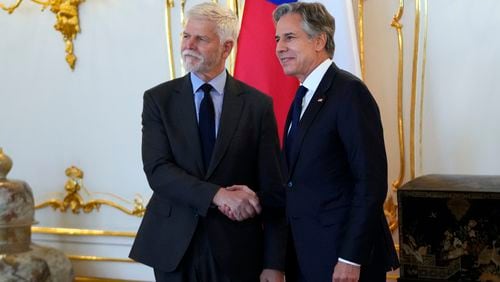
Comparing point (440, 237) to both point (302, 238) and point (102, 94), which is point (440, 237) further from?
point (102, 94)

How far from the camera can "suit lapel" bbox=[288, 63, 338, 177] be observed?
68.5 inches

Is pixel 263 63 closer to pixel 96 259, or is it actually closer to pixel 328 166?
pixel 328 166

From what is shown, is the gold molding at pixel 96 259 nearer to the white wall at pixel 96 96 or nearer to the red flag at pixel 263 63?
the white wall at pixel 96 96

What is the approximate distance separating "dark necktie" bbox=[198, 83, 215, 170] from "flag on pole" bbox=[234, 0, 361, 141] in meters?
0.69

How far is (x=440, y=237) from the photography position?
2.01 meters

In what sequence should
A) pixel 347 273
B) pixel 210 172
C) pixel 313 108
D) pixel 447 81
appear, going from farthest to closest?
pixel 447 81
pixel 210 172
pixel 313 108
pixel 347 273

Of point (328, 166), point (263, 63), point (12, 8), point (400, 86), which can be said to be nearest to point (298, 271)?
point (328, 166)

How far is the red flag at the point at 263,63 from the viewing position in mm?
2779

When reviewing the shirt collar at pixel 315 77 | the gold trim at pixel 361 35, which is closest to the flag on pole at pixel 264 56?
the gold trim at pixel 361 35

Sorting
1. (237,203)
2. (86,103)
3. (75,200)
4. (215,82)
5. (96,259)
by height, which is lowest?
(96,259)

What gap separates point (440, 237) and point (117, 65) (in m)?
2.03

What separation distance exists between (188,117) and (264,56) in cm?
82

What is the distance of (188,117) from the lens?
6.77 feet

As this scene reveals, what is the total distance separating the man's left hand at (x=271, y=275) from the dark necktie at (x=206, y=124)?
0.37m
